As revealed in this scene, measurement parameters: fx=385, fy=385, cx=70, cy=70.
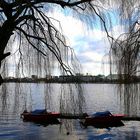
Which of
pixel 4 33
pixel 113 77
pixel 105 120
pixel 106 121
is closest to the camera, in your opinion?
pixel 4 33

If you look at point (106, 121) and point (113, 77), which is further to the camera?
point (106, 121)

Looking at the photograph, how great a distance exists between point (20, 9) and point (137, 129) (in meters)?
30.4

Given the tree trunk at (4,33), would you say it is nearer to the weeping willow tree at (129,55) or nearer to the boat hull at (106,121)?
the weeping willow tree at (129,55)

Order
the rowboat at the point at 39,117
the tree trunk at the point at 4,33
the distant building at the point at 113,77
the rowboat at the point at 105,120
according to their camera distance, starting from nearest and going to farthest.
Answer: the tree trunk at the point at 4,33, the distant building at the point at 113,77, the rowboat at the point at 105,120, the rowboat at the point at 39,117

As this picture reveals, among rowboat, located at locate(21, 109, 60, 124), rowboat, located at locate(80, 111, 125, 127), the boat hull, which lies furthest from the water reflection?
rowboat, located at locate(21, 109, 60, 124)

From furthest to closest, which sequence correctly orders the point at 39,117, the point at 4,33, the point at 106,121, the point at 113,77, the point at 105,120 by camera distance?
1. the point at 39,117
2. the point at 105,120
3. the point at 106,121
4. the point at 113,77
5. the point at 4,33

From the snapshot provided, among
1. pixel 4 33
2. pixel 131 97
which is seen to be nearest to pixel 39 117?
pixel 131 97

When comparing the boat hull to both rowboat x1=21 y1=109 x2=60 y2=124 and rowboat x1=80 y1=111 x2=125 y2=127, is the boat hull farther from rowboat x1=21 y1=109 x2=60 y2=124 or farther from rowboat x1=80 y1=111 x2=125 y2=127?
rowboat x1=21 y1=109 x2=60 y2=124

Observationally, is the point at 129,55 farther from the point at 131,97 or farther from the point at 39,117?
the point at 39,117

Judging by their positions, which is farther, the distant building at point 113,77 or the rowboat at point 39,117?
the rowboat at point 39,117

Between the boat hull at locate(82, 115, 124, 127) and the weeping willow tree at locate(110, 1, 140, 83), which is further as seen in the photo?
the boat hull at locate(82, 115, 124, 127)

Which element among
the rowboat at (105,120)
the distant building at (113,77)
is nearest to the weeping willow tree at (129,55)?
the distant building at (113,77)

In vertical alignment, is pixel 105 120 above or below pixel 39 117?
below

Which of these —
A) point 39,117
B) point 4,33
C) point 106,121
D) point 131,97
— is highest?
point 4,33
